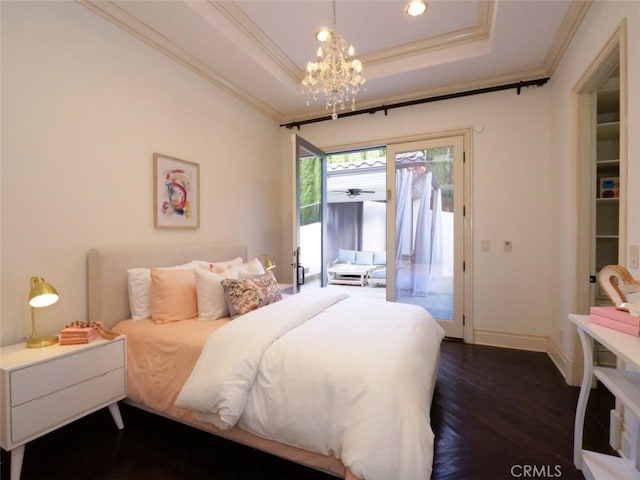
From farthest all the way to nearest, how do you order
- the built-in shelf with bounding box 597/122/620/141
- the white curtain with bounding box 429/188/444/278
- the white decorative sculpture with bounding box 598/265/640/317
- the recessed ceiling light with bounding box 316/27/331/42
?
the white curtain with bounding box 429/188/444/278 → the built-in shelf with bounding box 597/122/620/141 → the recessed ceiling light with bounding box 316/27/331/42 → the white decorative sculpture with bounding box 598/265/640/317

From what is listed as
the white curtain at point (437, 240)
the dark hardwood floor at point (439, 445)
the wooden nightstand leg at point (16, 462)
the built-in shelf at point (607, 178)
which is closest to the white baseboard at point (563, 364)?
the dark hardwood floor at point (439, 445)

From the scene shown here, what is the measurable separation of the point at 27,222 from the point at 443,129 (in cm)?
381

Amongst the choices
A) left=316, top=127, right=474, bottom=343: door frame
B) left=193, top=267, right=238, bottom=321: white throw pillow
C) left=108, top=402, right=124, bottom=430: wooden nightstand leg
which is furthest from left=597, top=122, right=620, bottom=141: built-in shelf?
left=108, top=402, right=124, bottom=430: wooden nightstand leg

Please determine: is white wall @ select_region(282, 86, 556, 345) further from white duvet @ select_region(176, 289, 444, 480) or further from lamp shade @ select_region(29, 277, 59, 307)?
lamp shade @ select_region(29, 277, 59, 307)

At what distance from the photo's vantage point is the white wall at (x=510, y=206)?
3.18 meters

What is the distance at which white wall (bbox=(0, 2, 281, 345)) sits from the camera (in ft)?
5.93

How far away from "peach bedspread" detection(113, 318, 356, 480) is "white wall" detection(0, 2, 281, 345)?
0.55 m

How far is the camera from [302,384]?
1463 mm

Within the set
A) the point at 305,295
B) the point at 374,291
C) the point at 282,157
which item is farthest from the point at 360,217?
the point at 305,295

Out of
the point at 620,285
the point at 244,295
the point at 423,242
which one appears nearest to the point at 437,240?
the point at 423,242

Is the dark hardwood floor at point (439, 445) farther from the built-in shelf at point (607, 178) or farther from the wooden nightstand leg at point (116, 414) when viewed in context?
the built-in shelf at point (607, 178)

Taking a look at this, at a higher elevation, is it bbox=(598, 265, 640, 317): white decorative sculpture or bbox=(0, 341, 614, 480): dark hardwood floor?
bbox=(598, 265, 640, 317): white decorative sculpture

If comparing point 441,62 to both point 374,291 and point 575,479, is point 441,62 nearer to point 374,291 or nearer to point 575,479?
point 575,479

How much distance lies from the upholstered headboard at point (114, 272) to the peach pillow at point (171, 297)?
A: 19 cm
